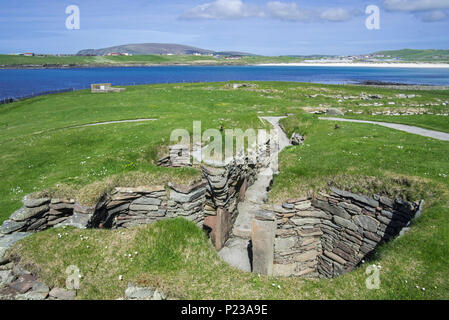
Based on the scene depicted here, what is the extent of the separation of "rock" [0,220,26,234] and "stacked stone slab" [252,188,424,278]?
423 inches

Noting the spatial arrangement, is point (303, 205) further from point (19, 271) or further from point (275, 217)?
point (19, 271)

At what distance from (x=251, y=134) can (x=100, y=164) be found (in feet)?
39.4

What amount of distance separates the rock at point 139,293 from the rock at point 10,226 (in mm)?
6065

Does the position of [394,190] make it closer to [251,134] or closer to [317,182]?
[317,182]

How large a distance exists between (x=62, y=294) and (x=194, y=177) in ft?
25.8

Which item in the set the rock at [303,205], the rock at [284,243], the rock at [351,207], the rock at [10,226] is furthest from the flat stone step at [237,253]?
the rock at [10,226]

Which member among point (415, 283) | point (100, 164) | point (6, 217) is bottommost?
point (415, 283)

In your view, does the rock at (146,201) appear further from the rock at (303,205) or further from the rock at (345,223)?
the rock at (345,223)

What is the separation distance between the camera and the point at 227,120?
24703 mm

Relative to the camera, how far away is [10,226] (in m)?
10.6

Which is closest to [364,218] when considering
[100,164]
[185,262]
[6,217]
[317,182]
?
[317,182]

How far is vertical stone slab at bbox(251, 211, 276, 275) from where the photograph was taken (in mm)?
13200

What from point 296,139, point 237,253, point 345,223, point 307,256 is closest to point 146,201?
point 237,253
